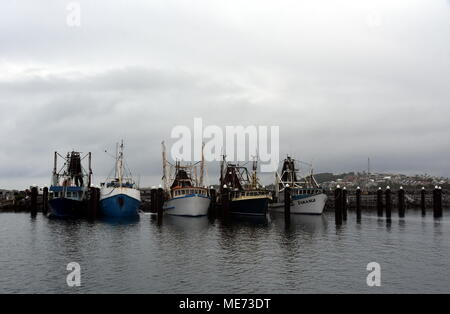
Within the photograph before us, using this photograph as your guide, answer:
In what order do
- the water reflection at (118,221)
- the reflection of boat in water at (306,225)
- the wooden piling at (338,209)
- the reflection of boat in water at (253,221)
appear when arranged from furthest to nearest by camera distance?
the reflection of boat in water at (253,221) → the water reflection at (118,221) → the wooden piling at (338,209) → the reflection of boat in water at (306,225)

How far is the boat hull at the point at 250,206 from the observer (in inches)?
3588

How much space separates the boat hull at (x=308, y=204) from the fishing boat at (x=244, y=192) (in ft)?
24.0

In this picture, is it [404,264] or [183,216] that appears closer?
[404,264]

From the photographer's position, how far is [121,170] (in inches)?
3829

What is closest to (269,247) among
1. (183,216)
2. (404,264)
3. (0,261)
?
(404,264)

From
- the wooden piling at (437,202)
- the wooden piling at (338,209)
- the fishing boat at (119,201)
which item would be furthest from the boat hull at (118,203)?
the wooden piling at (437,202)

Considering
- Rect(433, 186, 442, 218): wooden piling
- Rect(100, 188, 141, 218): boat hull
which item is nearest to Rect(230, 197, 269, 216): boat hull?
Rect(100, 188, 141, 218): boat hull

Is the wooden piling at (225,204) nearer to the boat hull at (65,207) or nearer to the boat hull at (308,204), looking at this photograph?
the boat hull at (308,204)

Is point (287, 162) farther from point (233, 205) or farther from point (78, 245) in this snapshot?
point (78, 245)

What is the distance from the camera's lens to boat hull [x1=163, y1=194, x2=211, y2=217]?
87875 mm

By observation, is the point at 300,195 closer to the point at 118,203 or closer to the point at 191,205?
the point at 191,205

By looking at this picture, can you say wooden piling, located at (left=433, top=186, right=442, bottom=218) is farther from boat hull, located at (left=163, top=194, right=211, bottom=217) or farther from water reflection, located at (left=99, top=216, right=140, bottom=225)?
water reflection, located at (left=99, top=216, right=140, bottom=225)

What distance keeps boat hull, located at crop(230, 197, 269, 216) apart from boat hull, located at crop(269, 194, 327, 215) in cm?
1162
